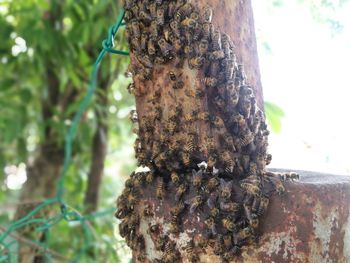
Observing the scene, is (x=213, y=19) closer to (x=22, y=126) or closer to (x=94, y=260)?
(x=94, y=260)

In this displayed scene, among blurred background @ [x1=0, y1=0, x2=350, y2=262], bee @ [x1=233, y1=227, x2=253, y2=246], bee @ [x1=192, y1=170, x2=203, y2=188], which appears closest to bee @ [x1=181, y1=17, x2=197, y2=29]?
bee @ [x1=192, y1=170, x2=203, y2=188]

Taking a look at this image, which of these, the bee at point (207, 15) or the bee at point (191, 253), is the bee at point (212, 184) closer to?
the bee at point (191, 253)

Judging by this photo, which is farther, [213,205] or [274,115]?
[274,115]

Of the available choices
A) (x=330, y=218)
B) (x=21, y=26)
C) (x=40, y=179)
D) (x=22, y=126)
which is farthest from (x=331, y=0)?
(x=40, y=179)

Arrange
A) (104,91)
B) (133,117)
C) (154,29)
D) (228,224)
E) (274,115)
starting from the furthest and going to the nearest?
(104,91) → (274,115) → (133,117) → (154,29) → (228,224)

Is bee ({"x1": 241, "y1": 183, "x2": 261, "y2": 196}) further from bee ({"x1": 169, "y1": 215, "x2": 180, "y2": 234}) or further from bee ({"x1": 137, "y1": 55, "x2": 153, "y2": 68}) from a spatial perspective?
bee ({"x1": 137, "y1": 55, "x2": 153, "y2": 68})

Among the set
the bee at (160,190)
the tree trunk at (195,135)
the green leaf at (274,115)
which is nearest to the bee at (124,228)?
the tree trunk at (195,135)

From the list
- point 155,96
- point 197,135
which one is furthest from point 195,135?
point 155,96

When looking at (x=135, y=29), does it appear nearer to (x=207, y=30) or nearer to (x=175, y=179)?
(x=207, y=30)
